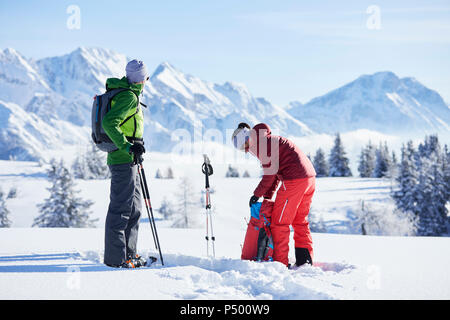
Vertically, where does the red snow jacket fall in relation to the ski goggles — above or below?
below

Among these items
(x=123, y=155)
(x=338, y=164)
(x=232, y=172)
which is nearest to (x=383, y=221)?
(x=338, y=164)

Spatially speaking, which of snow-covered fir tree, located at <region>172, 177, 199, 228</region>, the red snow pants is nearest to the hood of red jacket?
the red snow pants

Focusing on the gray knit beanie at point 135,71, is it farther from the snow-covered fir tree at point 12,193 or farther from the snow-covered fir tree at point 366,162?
the snow-covered fir tree at point 366,162

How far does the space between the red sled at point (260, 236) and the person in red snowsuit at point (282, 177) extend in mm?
80

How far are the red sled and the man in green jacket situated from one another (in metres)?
1.42

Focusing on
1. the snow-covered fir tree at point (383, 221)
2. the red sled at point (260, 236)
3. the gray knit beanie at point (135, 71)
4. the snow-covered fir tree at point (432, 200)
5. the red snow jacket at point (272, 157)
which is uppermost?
the gray knit beanie at point (135, 71)

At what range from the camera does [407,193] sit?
38156 millimetres

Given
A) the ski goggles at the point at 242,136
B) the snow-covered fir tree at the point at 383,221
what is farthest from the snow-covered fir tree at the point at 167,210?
the ski goggles at the point at 242,136

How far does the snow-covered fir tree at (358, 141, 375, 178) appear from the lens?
79.6 meters

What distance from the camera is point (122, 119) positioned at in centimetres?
433

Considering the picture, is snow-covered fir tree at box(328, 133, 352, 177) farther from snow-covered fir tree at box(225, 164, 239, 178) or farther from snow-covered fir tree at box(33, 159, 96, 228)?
snow-covered fir tree at box(33, 159, 96, 228)

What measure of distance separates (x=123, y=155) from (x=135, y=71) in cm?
107

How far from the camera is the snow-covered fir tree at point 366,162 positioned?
79.6 m
